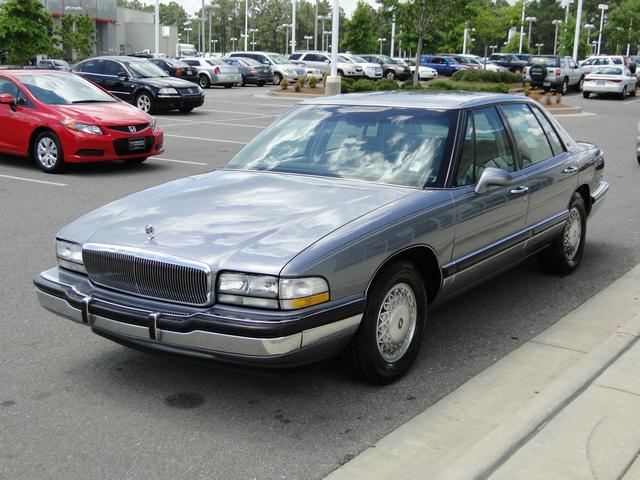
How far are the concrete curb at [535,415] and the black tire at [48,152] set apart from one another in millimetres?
9262

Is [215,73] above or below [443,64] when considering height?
below

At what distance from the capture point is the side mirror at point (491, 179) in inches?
197

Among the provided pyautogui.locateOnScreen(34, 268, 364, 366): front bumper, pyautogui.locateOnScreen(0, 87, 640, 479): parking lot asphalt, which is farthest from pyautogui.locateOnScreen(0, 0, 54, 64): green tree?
pyautogui.locateOnScreen(34, 268, 364, 366): front bumper

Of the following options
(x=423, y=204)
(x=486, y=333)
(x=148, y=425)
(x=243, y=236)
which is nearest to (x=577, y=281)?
(x=486, y=333)

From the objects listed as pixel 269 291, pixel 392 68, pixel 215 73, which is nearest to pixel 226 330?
pixel 269 291

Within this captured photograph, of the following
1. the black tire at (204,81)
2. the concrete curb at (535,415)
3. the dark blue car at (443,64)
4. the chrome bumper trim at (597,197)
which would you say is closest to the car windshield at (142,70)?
the black tire at (204,81)

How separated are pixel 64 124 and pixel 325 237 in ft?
29.6

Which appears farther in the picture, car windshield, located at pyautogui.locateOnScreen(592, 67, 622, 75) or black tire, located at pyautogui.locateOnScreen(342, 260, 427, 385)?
car windshield, located at pyautogui.locateOnScreen(592, 67, 622, 75)

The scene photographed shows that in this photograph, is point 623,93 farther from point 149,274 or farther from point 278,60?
point 149,274

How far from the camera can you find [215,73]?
124 ft

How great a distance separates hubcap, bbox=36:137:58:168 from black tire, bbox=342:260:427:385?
8957mm

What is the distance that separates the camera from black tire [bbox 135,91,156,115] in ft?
73.5

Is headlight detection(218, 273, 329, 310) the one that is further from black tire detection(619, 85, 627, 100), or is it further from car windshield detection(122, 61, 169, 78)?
black tire detection(619, 85, 627, 100)

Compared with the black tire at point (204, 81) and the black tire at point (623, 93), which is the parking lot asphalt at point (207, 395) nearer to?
the black tire at point (623, 93)
